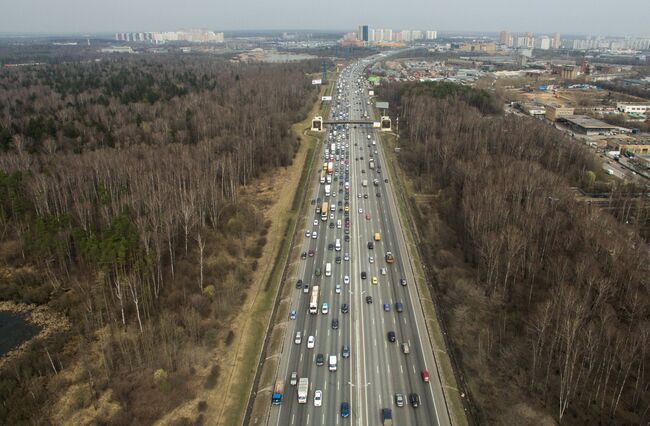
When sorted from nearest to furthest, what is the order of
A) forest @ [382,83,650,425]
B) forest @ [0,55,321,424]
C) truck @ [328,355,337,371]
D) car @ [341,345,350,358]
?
forest @ [382,83,650,425] < forest @ [0,55,321,424] < truck @ [328,355,337,371] < car @ [341,345,350,358]

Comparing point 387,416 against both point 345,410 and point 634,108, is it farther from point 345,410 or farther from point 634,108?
point 634,108

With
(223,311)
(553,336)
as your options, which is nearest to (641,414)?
(553,336)

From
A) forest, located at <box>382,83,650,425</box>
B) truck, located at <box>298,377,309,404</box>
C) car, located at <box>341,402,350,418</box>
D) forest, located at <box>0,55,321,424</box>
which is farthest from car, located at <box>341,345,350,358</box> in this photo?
forest, located at <box>0,55,321,424</box>

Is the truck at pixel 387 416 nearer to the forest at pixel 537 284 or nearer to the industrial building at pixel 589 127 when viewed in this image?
the forest at pixel 537 284

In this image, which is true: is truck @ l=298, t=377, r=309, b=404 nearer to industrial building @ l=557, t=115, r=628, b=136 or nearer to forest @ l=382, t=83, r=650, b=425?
forest @ l=382, t=83, r=650, b=425

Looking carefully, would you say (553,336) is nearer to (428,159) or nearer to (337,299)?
(337,299)

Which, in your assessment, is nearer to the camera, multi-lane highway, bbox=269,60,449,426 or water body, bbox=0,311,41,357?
multi-lane highway, bbox=269,60,449,426
